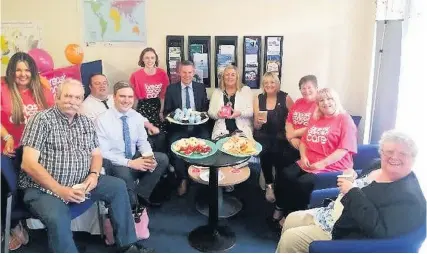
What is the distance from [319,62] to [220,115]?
117cm

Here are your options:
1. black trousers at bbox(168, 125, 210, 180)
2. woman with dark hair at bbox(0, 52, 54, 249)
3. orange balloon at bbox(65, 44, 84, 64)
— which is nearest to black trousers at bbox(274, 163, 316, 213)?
black trousers at bbox(168, 125, 210, 180)

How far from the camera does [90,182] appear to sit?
2.63 metres

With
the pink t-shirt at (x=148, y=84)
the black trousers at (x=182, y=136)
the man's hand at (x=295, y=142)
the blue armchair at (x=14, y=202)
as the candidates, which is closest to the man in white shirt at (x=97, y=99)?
the black trousers at (x=182, y=136)

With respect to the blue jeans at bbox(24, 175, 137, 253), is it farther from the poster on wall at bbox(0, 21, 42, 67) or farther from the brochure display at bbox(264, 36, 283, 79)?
the poster on wall at bbox(0, 21, 42, 67)

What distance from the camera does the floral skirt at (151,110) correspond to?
13.0 feet

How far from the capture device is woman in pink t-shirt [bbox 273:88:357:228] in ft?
9.70

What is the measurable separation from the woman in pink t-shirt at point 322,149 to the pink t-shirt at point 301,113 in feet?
0.82

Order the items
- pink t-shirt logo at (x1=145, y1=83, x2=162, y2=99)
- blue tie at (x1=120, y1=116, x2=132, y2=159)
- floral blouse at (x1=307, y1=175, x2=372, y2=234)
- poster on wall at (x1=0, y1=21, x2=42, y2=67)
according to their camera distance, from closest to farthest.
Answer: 1. floral blouse at (x1=307, y1=175, x2=372, y2=234)
2. blue tie at (x1=120, y1=116, x2=132, y2=159)
3. pink t-shirt logo at (x1=145, y1=83, x2=162, y2=99)
4. poster on wall at (x1=0, y1=21, x2=42, y2=67)

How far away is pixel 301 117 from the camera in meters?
3.43

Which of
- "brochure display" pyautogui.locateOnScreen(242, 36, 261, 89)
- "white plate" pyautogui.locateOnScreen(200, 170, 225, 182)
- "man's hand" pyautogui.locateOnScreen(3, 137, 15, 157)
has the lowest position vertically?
"white plate" pyautogui.locateOnScreen(200, 170, 225, 182)

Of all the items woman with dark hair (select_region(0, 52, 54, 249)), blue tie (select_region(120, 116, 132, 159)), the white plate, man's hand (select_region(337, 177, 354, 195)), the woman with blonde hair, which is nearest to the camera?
man's hand (select_region(337, 177, 354, 195))

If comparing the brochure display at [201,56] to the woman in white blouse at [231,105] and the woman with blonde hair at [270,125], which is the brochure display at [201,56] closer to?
the woman in white blouse at [231,105]

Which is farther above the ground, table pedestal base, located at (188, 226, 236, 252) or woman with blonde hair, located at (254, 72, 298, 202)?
woman with blonde hair, located at (254, 72, 298, 202)

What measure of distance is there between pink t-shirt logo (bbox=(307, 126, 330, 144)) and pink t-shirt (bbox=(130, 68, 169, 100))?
158 cm
